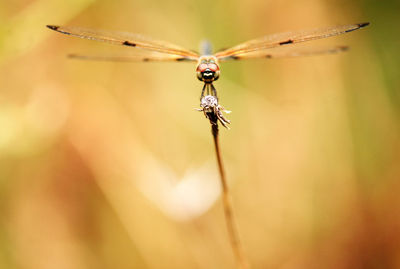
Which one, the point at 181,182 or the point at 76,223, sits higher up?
the point at 181,182

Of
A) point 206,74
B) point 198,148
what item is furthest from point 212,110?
Result: point 198,148

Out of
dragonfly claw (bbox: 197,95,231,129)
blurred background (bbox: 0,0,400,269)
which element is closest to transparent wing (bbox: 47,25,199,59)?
dragonfly claw (bbox: 197,95,231,129)

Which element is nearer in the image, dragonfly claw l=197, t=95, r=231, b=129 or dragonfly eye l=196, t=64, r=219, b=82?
dragonfly claw l=197, t=95, r=231, b=129

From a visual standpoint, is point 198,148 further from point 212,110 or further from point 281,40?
point 212,110

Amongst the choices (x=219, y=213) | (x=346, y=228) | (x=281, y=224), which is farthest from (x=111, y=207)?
(x=346, y=228)

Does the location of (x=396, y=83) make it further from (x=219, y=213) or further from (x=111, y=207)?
(x=111, y=207)

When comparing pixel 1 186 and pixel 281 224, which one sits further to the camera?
pixel 281 224

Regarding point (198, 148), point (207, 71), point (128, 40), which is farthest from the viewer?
point (198, 148)

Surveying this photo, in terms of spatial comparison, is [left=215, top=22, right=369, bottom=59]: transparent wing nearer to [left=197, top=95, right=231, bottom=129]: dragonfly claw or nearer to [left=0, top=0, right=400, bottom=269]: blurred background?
[left=197, top=95, right=231, bottom=129]: dragonfly claw
